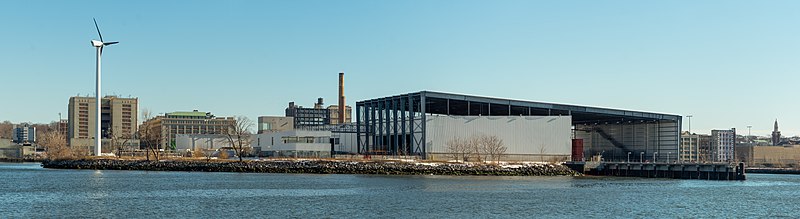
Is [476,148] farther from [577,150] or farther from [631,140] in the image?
[631,140]

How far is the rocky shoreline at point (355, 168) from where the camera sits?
89875mm

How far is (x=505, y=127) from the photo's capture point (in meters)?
100

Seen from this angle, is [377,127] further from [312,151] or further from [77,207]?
[77,207]

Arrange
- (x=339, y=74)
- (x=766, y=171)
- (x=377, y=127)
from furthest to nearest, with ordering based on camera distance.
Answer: (x=766, y=171) → (x=339, y=74) → (x=377, y=127)

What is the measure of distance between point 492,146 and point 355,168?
1640 centimetres

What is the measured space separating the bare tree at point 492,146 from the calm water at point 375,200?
25605 mm

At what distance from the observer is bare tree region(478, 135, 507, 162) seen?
9850 cm

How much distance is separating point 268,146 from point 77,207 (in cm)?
8000

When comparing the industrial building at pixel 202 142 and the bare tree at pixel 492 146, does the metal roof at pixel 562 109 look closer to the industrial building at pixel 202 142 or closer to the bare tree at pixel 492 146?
the bare tree at pixel 492 146

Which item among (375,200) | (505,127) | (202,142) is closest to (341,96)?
(202,142)

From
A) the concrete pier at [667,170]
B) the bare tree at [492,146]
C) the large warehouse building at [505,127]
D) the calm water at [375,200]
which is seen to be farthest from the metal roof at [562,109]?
the calm water at [375,200]

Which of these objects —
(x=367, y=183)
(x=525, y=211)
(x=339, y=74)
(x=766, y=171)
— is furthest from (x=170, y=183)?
(x=766, y=171)

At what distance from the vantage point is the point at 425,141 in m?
99.9

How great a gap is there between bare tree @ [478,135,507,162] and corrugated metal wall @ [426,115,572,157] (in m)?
0.66
